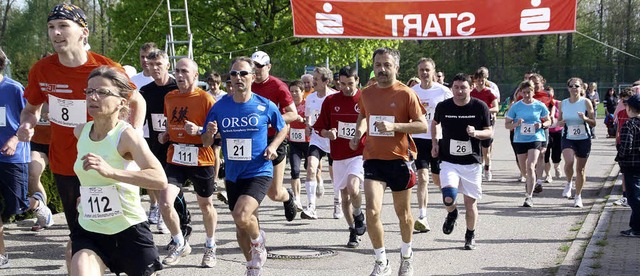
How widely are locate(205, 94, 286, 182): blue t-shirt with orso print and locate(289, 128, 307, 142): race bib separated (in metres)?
4.63

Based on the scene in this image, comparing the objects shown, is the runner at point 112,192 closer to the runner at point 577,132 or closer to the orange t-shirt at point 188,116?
the orange t-shirt at point 188,116

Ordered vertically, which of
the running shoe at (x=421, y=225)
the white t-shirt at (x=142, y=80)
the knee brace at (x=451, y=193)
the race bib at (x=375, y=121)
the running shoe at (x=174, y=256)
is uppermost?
the white t-shirt at (x=142, y=80)

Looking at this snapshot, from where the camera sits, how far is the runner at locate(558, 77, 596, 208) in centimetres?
1279

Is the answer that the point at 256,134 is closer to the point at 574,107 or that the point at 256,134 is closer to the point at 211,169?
the point at 211,169

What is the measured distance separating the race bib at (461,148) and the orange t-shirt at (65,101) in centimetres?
428

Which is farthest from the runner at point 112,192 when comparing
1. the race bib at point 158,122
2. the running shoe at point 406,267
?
the race bib at point 158,122

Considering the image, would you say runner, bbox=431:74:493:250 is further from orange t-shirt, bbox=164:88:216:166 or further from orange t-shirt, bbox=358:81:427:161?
orange t-shirt, bbox=164:88:216:166

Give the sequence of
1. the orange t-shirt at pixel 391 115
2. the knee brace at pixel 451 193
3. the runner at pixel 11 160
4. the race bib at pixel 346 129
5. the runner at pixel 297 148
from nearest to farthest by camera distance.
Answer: the orange t-shirt at pixel 391 115, the runner at pixel 11 160, the knee brace at pixel 451 193, the race bib at pixel 346 129, the runner at pixel 297 148

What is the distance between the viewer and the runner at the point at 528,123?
13.4m

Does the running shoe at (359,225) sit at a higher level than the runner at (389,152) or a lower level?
lower

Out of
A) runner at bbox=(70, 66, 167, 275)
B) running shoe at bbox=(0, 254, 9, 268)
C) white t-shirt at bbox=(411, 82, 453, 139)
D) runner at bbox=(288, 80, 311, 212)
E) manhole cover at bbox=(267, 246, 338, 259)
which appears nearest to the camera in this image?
runner at bbox=(70, 66, 167, 275)

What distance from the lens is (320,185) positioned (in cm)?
1323

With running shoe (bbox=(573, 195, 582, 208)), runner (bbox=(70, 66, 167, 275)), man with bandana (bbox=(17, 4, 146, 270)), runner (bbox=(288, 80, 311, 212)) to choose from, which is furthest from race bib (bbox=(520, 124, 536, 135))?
runner (bbox=(70, 66, 167, 275))

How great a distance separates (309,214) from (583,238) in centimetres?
338
